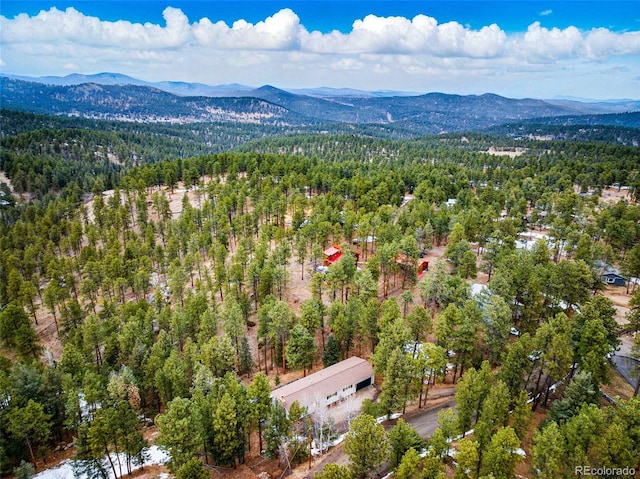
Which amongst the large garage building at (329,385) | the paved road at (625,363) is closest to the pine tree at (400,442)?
the large garage building at (329,385)

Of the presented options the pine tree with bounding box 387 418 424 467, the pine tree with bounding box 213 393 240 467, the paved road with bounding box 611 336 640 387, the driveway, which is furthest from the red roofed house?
the pine tree with bounding box 213 393 240 467

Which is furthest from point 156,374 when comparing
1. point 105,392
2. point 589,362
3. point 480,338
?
point 589,362

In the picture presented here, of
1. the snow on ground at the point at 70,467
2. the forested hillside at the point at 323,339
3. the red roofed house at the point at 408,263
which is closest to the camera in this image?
the forested hillside at the point at 323,339

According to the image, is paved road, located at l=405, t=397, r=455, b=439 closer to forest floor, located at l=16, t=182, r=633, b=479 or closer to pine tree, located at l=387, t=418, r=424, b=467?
forest floor, located at l=16, t=182, r=633, b=479

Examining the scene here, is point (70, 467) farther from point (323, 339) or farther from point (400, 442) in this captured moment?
point (400, 442)

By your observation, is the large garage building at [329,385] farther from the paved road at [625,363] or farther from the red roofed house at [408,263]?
the paved road at [625,363]

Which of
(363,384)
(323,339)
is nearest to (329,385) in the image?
(363,384)
